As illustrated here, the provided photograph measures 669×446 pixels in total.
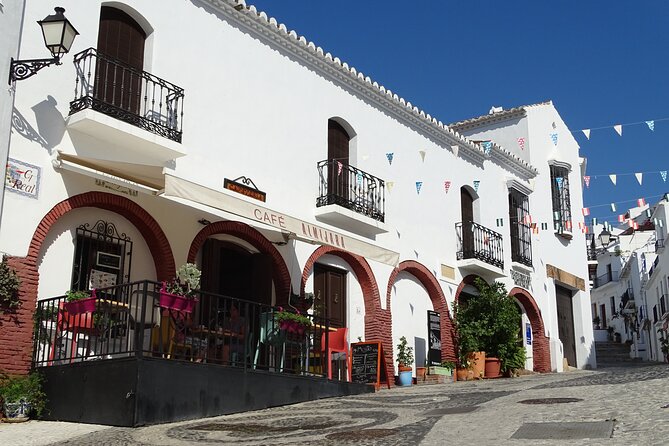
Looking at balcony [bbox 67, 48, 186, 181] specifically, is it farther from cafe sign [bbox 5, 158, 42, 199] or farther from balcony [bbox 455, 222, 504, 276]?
balcony [bbox 455, 222, 504, 276]

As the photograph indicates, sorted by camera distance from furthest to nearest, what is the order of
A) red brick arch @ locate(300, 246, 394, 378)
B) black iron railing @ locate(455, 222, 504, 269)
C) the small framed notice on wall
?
black iron railing @ locate(455, 222, 504, 269) < red brick arch @ locate(300, 246, 394, 378) < the small framed notice on wall

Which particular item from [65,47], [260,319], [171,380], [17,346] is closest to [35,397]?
[17,346]

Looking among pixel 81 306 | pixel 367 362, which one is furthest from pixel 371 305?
pixel 81 306

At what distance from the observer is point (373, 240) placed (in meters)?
17.6

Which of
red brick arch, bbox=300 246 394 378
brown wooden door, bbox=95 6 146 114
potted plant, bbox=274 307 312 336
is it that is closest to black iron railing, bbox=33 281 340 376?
potted plant, bbox=274 307 312 336

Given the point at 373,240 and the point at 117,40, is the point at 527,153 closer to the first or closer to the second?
the point at 373,240

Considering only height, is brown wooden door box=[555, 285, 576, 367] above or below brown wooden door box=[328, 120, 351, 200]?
below

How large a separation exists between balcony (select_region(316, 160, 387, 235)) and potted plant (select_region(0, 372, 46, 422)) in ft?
23.3

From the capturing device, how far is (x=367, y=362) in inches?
596

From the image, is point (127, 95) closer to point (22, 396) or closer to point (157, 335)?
point (157, 335)

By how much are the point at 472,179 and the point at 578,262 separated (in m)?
7.30

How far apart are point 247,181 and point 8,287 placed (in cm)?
531

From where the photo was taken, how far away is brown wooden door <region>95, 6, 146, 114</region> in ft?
41.3

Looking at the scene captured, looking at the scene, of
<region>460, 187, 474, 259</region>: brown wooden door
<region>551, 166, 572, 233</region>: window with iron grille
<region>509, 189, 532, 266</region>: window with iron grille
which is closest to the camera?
<region>460, 187, 474, 259</region>: brown wooden door
